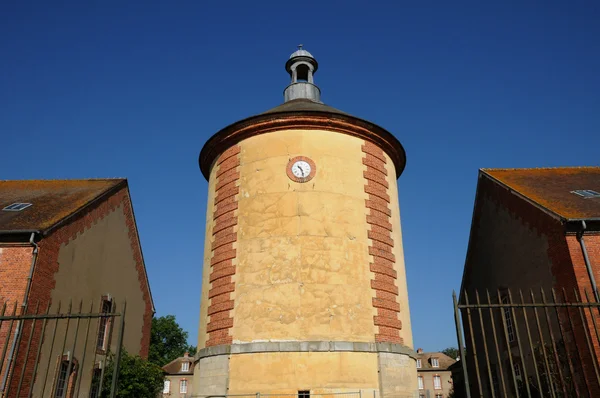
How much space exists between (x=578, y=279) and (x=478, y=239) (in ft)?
23.9

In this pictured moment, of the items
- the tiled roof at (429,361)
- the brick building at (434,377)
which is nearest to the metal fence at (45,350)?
the brick building at (434,377)

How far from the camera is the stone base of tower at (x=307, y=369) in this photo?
11383mm

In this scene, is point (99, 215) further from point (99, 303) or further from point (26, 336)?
point (26, 336)

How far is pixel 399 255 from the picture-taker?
1426cm

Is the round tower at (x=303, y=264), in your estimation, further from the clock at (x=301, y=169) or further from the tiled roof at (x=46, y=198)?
the tiled roof at (x=46, y=198)

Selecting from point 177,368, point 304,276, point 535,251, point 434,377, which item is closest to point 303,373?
point 304,276

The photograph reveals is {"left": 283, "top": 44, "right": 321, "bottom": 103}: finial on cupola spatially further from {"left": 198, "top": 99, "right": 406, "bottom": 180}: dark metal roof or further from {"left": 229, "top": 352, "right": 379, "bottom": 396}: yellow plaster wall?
{"left": 229, "top": 352, "right": 379, "bottom": 396}: yellow plaster wall

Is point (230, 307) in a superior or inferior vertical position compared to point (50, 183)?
inferior

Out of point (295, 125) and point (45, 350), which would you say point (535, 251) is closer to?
point (295, 125)

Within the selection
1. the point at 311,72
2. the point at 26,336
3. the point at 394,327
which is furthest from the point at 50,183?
the point at 394,327

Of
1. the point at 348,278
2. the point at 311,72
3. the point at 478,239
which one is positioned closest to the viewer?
the point at 348,278

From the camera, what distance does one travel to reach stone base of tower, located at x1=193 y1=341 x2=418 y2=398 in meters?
11.4

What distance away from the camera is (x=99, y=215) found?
57.4 ft

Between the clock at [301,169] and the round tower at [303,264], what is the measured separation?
0.03 m
